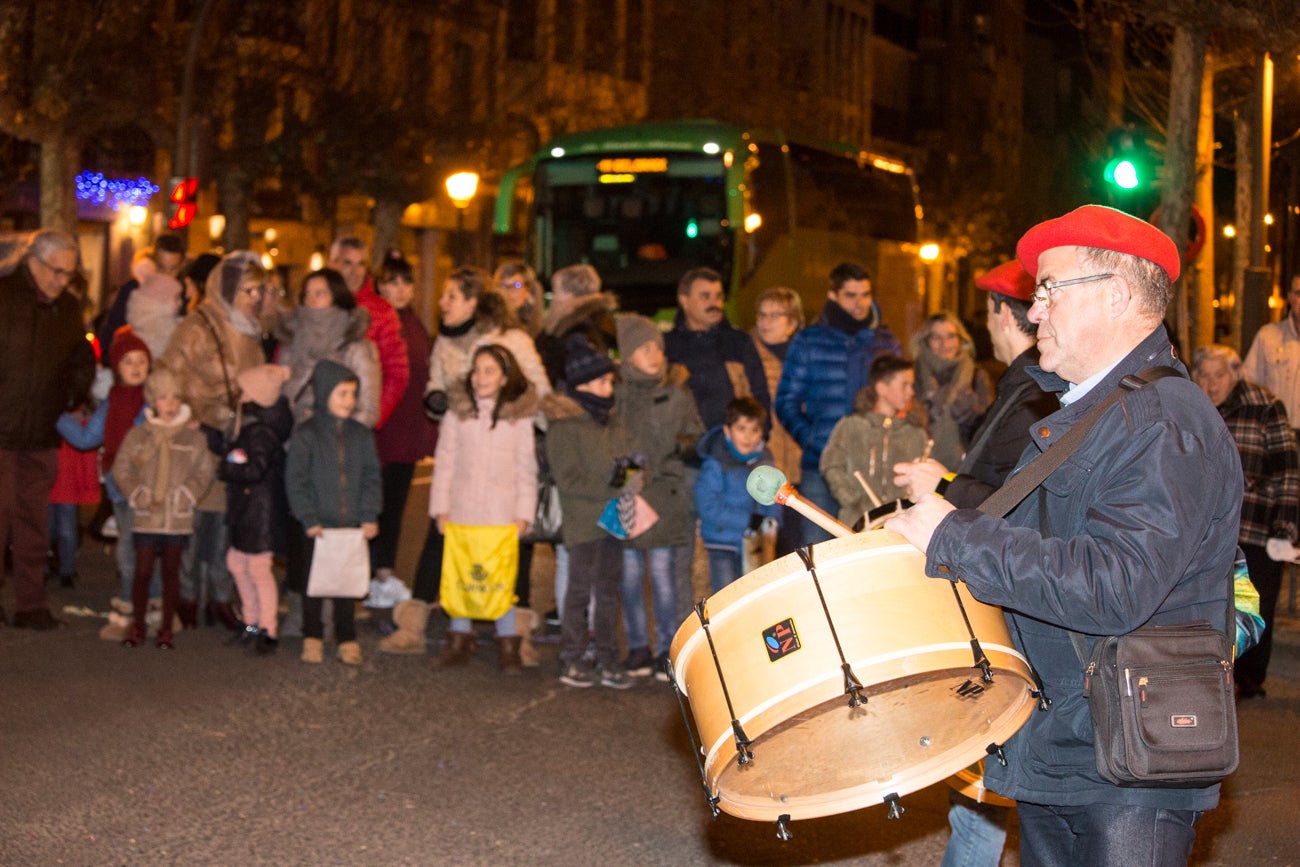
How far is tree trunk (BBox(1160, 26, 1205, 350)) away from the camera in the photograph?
13.2 m

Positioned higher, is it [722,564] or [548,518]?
[548,518]

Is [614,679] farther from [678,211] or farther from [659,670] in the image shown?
[678,211]

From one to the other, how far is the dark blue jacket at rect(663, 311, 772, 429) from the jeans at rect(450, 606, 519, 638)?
1.65 meters

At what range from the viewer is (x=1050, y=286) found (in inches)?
127

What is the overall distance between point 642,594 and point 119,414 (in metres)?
3.32

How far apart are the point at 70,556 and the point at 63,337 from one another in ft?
6.04

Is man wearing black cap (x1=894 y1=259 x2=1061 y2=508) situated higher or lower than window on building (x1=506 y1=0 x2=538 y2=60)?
lower

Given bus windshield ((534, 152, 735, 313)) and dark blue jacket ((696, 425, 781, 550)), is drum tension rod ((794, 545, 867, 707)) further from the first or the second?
bus windshield ((534, 152, 735, 313))

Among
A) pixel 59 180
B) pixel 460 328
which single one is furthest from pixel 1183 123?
pixel 59 180

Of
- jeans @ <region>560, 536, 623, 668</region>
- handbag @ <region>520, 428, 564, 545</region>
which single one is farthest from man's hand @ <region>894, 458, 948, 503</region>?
handbag @ <region>520, 428, 564, 545</region>

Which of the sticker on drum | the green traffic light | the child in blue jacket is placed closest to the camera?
the sticker on drum

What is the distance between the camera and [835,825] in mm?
5914

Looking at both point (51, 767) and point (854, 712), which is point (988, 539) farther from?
point (51, 767)

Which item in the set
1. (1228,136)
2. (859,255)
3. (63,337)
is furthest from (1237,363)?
(1228,136)
